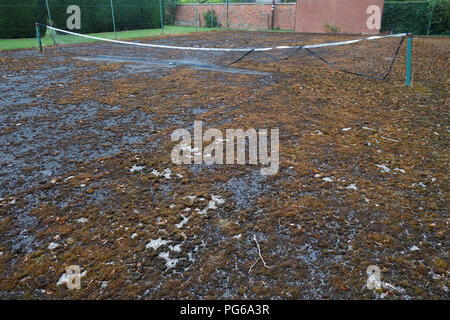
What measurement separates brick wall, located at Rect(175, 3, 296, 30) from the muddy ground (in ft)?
67.2

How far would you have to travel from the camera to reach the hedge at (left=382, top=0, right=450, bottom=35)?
A: 17844mm

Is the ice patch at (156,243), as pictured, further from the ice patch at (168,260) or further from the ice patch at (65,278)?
the ice patch at (65,278)

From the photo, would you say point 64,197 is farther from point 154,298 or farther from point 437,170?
point 437,170

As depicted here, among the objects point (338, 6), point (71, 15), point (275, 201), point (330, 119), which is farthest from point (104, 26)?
point (275, 201)

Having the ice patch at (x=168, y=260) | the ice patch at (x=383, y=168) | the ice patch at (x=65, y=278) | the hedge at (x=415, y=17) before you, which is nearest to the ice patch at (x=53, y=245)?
the ice patch at (x=65, y=278)

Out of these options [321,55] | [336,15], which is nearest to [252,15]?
[336,15]

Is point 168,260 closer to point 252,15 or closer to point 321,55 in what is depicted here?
point 321,55

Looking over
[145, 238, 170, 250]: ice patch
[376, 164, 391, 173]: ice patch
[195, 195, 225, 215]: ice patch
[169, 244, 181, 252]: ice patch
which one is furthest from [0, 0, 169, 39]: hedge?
[376, 164, 391, 173]: ice patch

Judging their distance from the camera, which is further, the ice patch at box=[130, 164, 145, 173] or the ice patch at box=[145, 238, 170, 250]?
the ice patch at box=[130, 164, 145, 173]

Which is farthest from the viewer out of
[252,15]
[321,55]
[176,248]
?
[252,15]

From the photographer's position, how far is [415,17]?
739 inches

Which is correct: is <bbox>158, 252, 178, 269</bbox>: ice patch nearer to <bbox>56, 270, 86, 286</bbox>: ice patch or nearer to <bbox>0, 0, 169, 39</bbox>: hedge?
<bbox>56, 270, 86, 286</bbox>: ice patch

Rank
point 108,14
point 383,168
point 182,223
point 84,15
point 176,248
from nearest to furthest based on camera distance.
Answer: point 176,248 → point 182,223 → point 383,168 → point 84,15 → point 108,14

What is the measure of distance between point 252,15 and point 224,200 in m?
25.6
